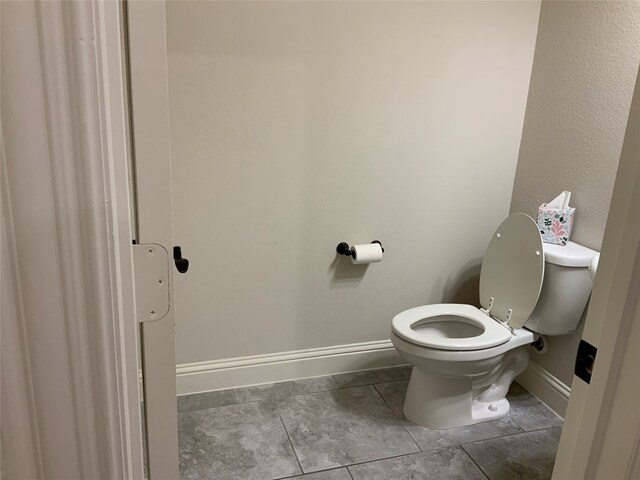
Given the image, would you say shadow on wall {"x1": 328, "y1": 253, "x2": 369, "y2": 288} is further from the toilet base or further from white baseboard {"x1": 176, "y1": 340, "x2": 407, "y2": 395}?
the toilet base

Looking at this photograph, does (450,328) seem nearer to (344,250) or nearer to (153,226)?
(344,250)

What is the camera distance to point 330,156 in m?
2.19

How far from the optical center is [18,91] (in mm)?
392

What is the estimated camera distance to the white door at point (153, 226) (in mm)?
588

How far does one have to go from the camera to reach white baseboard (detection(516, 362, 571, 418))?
A: 222cm

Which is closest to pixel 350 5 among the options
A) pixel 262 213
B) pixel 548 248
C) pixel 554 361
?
pixel 262 213

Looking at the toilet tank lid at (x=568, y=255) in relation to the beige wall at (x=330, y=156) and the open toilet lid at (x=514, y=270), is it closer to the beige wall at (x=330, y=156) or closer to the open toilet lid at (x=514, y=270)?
the open toilet lid at (x=514, y=270)

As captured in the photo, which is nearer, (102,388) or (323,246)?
(102,388)

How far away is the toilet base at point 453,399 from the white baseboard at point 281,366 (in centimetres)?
39

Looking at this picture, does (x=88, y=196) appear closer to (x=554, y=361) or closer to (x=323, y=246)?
(x=323, y=246)

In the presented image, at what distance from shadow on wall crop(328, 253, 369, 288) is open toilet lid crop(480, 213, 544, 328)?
57cm

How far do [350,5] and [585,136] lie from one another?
1.11 m

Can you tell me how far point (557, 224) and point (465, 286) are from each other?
2.10 ft

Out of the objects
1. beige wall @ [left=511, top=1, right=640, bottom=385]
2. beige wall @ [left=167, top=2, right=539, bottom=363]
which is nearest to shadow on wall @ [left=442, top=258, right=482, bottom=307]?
beige wall @ [left=167, top=2, right=539, bottom=363]
